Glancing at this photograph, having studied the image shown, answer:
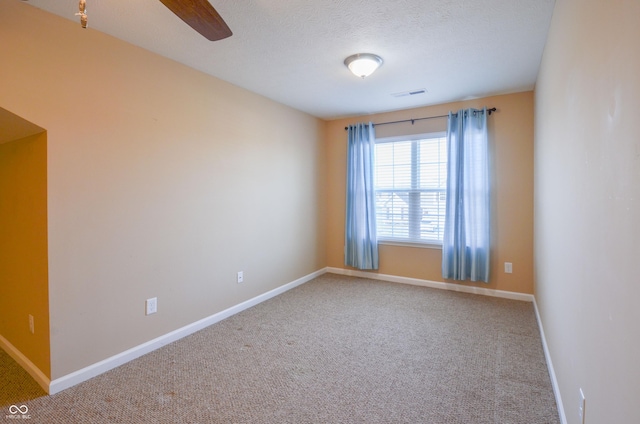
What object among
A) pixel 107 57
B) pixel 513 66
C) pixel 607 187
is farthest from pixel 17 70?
pixel 513 66

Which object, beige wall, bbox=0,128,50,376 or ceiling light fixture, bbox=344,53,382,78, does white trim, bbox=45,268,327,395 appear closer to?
beige wall, bbox=0,128,50,376

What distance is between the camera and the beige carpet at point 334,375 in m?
1.83

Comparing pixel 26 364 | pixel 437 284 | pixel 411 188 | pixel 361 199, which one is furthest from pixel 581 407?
pixel 361 199

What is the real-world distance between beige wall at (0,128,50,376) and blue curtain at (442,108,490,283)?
3969 mm

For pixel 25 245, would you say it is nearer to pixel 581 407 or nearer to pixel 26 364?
pixel 26 364

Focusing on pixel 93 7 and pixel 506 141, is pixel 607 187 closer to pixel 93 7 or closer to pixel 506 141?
pixel 93 7

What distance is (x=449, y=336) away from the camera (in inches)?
111

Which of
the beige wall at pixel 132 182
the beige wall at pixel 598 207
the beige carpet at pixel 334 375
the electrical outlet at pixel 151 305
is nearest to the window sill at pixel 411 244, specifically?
the beige carpet at pixel 334 375

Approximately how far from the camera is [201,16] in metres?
1.50

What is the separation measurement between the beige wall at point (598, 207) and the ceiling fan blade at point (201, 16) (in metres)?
1.52

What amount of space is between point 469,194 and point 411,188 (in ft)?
2.50

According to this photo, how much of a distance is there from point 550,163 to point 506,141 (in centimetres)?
161

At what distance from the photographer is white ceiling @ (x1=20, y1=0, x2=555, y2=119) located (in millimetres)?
2010

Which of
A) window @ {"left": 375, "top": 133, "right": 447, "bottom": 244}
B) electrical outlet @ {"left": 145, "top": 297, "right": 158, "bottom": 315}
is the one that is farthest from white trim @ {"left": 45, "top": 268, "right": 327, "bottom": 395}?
window @ {"left": 375, "top": 133, "right": 447, "bottom": 244}
